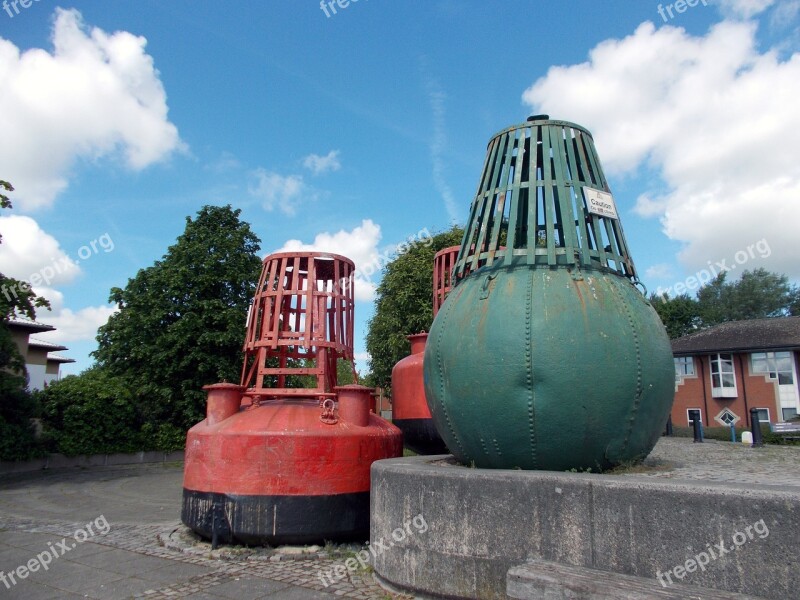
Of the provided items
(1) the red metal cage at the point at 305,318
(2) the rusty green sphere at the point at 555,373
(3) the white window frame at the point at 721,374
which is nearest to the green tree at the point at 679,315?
(3) the white window frame at the point at 721,374

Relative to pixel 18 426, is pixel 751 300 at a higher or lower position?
higher

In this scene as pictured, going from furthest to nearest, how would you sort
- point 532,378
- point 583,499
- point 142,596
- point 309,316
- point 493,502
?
point 309,316 → point 142,596 → point 532,378 → point 493,502 → point 583,499

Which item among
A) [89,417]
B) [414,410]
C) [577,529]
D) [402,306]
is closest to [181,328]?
[89,417]

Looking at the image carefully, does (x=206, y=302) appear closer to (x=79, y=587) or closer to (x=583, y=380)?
(x=79, y=587)

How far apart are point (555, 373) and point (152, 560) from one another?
18.8 feet

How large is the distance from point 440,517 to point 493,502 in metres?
0.59

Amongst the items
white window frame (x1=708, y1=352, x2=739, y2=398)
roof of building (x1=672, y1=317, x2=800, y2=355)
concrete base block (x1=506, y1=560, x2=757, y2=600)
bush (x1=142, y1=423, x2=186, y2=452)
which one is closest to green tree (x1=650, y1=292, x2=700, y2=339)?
roof of building (x1=672, y1=317, x2=800, y2=355)

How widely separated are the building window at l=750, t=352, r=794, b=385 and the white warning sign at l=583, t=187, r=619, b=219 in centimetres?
3323

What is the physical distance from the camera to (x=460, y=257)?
7082 mm

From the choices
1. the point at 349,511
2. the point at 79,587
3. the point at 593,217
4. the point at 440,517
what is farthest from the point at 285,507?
the point at 593,217

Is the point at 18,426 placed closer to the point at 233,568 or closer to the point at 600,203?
the point at 233,568

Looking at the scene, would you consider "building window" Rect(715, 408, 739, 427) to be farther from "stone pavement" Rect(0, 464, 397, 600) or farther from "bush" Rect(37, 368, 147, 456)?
"stone pavement" Rect(0, 464, 397, 600)

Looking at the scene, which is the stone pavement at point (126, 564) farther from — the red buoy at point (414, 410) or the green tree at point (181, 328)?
the green tree at point (181, 328)

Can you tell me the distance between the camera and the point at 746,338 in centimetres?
3544
